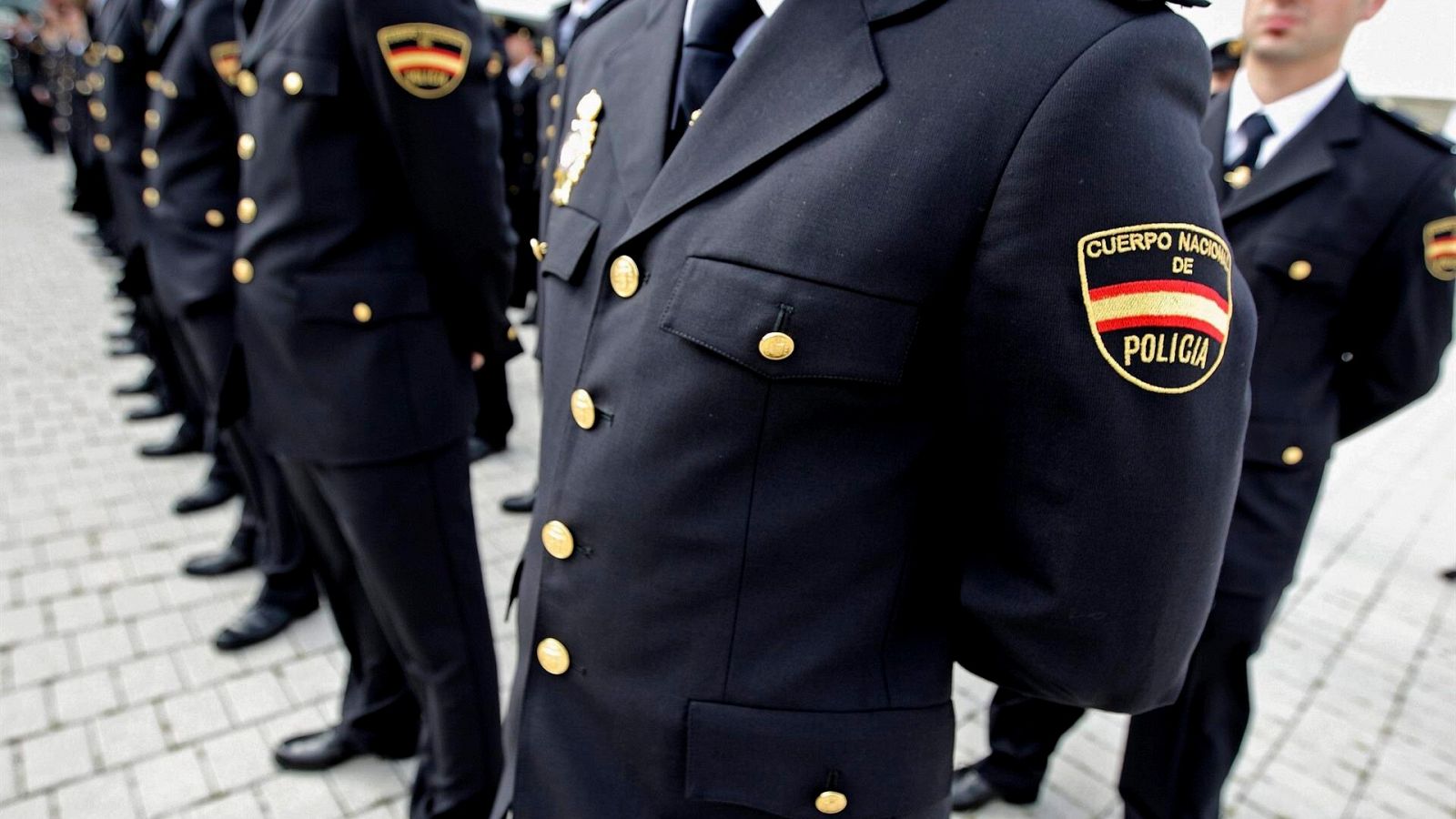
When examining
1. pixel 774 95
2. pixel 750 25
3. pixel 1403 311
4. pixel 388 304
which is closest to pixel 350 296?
pixel 388 304

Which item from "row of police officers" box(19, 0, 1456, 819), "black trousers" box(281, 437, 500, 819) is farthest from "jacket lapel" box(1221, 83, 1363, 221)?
"black trousers" box(281, 437, 500, 819)

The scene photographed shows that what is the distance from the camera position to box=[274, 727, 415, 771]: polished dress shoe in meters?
2.54

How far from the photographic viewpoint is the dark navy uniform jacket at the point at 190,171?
2.53 meters

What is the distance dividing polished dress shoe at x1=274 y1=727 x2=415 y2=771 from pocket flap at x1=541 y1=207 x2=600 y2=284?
202 cm

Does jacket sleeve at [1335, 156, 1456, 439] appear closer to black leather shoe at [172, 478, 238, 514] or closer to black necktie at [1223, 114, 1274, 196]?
black necktie at [1223, 114, 1274, 196]

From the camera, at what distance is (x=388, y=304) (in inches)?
79.2

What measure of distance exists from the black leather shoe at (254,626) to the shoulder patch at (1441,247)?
143 inches

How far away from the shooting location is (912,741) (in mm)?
Result: 1014

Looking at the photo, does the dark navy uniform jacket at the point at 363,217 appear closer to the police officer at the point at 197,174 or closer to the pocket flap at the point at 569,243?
the police officer at the point at 197,174

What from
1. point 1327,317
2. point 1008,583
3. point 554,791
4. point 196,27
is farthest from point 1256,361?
point 196,27

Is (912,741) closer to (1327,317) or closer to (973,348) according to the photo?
(973,348)

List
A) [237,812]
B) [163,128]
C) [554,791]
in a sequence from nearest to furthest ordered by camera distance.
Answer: [554,791] → [237,812] → [163,128]

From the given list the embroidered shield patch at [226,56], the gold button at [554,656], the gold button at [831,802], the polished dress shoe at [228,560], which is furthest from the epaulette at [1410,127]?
the polished dress shoe at [228,560]

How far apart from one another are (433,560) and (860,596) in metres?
1.44
